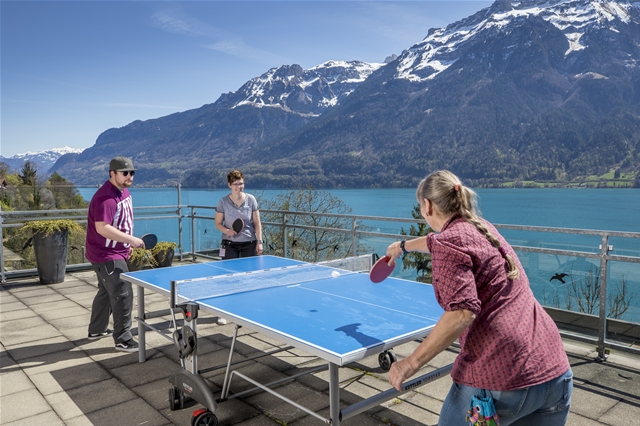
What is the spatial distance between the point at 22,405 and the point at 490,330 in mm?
3084

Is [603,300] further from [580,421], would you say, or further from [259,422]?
[259,422]

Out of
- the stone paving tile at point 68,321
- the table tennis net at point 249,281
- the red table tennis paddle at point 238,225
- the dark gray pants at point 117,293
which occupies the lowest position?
the stone paving tile at point 68,321

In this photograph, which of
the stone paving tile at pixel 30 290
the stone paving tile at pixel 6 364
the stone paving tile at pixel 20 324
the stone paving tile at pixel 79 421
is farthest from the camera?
the stone paving tile at pixel 30 290

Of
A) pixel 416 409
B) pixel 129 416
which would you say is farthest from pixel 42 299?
pixel 416 409

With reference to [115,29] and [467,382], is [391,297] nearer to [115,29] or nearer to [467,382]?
[467,382]

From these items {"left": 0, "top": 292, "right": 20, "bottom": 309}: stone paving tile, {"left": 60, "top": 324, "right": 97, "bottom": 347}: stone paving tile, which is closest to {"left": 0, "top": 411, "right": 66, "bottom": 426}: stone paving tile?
{"left": 60, "top": 324, "right": 97, "bottom": 347}: stone paving tile

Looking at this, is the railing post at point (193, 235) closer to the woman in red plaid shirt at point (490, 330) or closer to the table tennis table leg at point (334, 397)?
the table tennis table leg at point (334, 397)

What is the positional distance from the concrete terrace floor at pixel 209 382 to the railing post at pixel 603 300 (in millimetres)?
96

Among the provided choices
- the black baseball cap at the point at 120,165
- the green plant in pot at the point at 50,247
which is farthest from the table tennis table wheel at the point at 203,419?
the green plant in pot at the point at 50,247

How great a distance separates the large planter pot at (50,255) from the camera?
6.91m

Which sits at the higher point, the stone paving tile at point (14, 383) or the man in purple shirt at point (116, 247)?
the man in purple shirt at point (116, 247)

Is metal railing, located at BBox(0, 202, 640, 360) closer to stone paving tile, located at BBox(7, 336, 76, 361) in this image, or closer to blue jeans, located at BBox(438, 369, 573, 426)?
blue jeans, located at BBox(438, 369, 573, 426)

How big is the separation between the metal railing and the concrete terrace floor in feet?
1.26

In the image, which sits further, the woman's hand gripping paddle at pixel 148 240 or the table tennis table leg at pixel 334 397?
the woman's hand gripping paddle at pixel 148 240
